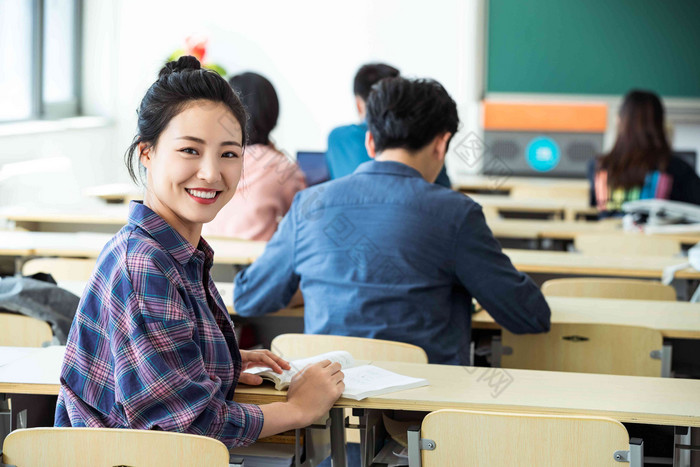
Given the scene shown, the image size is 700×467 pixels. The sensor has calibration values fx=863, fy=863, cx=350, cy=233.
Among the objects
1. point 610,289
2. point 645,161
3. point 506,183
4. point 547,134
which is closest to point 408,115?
point 610,289

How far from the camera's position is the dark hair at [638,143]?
Result: 189 inches

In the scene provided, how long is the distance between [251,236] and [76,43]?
4.33m

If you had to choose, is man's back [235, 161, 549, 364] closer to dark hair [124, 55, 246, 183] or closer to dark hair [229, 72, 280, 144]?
dark hair [124, 55, 246, 183]

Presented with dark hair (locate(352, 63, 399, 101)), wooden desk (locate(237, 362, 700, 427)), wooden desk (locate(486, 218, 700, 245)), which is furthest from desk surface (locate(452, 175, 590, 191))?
wooden desk (locate(237, 362, 700, 427))

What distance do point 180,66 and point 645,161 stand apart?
383 centimetres

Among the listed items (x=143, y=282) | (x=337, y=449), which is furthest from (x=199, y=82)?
(x=337, y=449)

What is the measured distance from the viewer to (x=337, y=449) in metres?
1.69

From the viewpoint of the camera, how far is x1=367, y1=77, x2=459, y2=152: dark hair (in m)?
2.29

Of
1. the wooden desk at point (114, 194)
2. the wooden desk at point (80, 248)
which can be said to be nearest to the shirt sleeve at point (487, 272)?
the wooden desk at point (80, 248)

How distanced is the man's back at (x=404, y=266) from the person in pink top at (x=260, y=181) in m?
1.33

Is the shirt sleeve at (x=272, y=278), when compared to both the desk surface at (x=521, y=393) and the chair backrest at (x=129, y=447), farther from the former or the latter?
the chair backrest at (x=129, y=447)

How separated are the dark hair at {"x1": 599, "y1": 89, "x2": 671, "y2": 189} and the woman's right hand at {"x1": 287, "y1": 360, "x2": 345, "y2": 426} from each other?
3.64 meters

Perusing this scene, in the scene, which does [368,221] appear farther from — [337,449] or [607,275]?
[607,275]

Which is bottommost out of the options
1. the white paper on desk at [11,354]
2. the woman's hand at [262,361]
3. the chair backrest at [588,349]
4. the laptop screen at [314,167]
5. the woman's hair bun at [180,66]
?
the chair backrest at [588,349]
